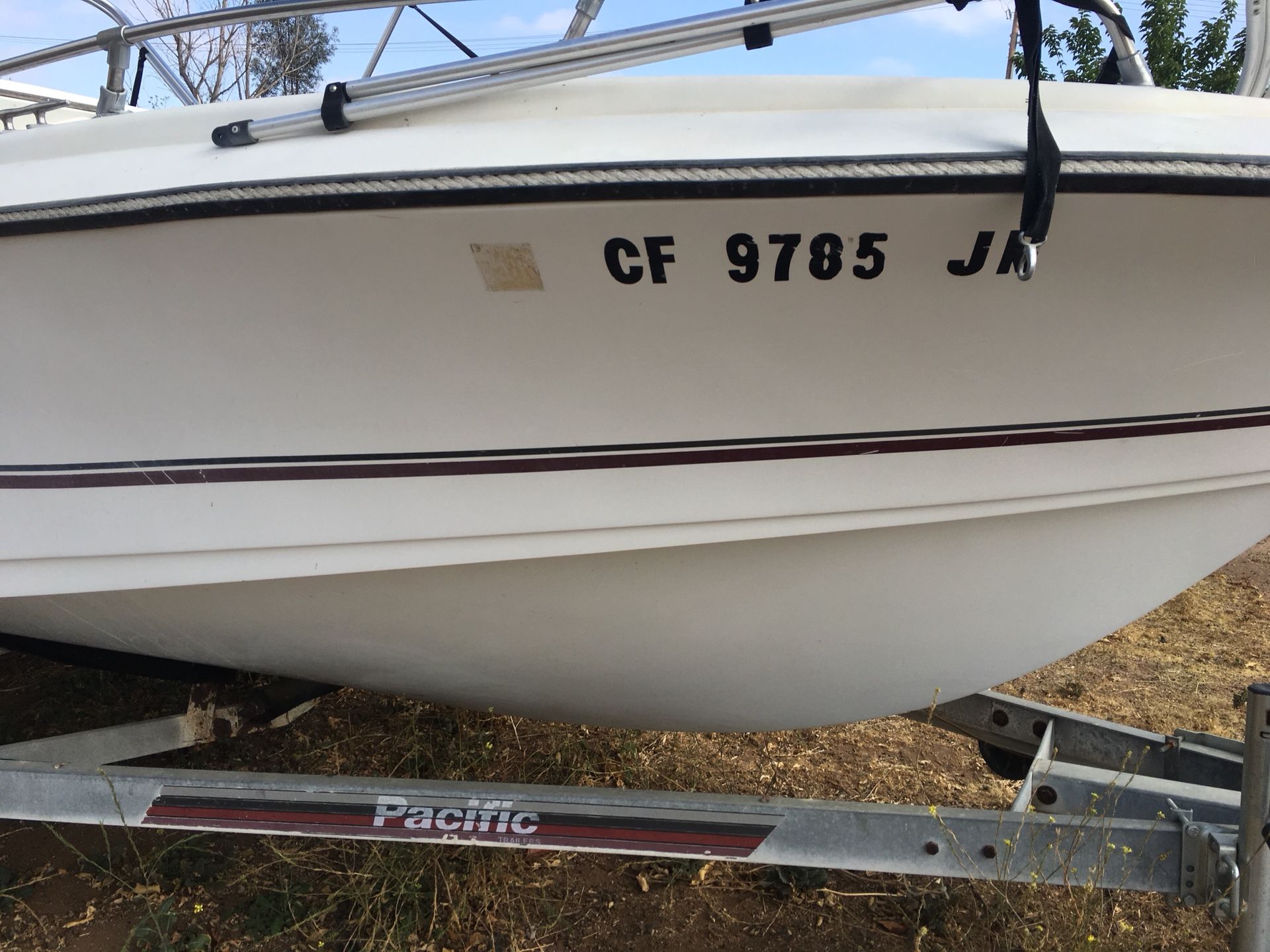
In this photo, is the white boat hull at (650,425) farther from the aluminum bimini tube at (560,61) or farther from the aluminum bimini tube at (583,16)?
the aluminum bimini tube at (583,16)

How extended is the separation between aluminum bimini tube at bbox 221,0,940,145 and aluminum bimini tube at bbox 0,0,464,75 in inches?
15.8

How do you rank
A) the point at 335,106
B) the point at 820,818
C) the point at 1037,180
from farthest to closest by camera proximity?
1. the point at 820,818
2. the point at 335,106
3. the point at 1037,180

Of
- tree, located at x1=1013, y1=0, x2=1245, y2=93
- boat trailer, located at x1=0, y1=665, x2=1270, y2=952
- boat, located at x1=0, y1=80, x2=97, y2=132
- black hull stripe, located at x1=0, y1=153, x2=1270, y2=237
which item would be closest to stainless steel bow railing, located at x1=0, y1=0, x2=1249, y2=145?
black hull stripe, located at x1=0, y1=153, x2=1270, y2=237

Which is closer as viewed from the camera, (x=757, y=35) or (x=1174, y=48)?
(x=757, y=35)

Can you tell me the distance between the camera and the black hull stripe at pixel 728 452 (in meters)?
1.52

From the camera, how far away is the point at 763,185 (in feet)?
4.12

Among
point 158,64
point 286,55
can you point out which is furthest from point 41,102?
point 286,55

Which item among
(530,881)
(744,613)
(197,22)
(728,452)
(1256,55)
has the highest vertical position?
(197,22)

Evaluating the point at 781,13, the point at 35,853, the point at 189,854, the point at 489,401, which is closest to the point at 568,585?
the point at 489,401

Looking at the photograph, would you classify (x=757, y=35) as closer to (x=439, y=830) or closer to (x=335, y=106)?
(x=335, y=106)

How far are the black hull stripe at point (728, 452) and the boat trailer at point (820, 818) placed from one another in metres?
0.46

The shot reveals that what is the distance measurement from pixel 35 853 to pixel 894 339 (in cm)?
239

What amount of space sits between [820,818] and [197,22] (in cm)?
205

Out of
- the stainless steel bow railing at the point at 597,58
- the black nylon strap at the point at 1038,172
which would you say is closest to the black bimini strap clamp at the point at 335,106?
the stainless steel bow railing at the point at 597,58
